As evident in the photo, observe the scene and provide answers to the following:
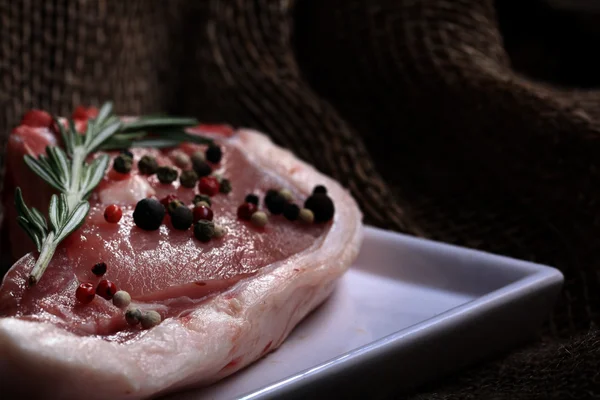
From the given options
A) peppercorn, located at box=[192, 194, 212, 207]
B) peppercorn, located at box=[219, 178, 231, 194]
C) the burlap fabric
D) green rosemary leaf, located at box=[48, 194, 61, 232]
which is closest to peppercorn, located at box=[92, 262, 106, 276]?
green rosemary leaf, located at box=[48, 194, 61, 232]

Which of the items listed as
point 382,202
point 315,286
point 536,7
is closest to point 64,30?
point 382,202

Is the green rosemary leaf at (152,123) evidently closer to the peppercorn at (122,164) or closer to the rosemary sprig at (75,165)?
the rosemary sprig at (75,165)

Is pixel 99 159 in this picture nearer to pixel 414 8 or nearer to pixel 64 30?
pixel 64 30

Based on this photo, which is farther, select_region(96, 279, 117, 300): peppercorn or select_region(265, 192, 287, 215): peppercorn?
select_region(265, 192, 287, 215): peppercorn

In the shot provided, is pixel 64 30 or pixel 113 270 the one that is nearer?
pixel 113 270

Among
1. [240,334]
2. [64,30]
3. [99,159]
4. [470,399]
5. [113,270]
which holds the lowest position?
[470,399]

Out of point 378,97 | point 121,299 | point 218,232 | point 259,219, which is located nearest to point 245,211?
point 259,219

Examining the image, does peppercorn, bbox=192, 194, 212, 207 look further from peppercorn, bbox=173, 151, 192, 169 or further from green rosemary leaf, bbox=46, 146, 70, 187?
green rosemary leaf, bbox=46, 146, 70, 187
